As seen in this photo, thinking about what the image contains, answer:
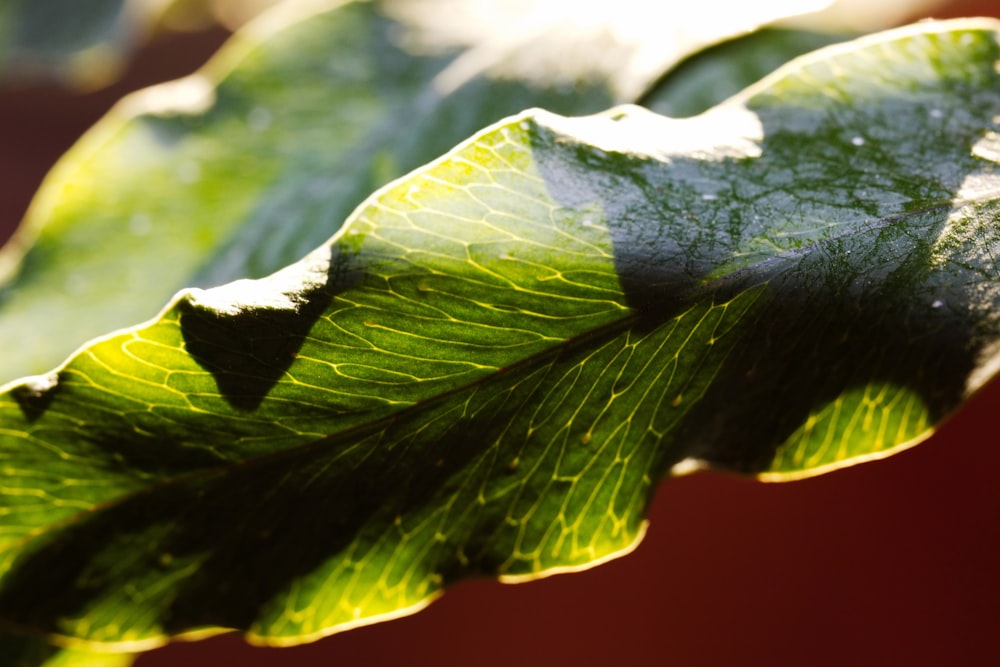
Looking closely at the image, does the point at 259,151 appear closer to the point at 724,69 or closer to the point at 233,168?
the point at 233,168

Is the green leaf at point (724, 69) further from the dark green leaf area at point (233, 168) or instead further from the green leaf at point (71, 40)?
the green leaf at point (71, 40)

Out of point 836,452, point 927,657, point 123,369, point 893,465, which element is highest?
point 123,369

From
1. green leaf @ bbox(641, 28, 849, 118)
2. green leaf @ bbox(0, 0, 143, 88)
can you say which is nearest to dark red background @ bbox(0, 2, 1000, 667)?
green leaf @ bbox(641, 28, 849, 118)

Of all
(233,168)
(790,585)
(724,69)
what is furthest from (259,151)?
(790,585)

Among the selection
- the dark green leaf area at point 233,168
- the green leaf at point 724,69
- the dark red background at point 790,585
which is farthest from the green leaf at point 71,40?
the dark red background at point 790,585

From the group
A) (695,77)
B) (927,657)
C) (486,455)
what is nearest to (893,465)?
(927,657)

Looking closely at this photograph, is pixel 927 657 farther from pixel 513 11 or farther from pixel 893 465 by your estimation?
pixel 513 11
